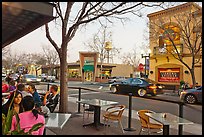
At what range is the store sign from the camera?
87.4ft

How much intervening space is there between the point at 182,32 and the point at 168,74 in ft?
18.9

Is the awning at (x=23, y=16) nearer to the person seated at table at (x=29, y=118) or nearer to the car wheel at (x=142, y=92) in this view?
the person seated at table at (x=29, y=118)

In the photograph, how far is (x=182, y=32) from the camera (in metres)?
23.6

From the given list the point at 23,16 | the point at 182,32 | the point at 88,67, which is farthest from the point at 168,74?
the point at 23,16

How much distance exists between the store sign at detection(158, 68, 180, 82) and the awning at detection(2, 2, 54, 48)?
23958 millimetres

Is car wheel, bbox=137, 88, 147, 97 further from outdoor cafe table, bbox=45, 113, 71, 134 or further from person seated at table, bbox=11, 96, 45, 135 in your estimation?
person seated at table, bbox=11, 96, 45, 135

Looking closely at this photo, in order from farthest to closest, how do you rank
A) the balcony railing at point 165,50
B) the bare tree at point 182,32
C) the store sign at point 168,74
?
the store sign at point 168,74 < the balcony railing at point 165,50 < the bare tree at point 182,32

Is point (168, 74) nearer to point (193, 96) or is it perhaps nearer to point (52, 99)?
point (193, 96)

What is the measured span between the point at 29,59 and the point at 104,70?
107 feet

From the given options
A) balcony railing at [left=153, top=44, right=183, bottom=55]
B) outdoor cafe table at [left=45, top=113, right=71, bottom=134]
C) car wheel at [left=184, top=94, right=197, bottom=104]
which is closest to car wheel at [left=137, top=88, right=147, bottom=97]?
car wheel at [left=184, top=94, right=197, bottom=104]

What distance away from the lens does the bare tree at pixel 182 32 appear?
2111cm

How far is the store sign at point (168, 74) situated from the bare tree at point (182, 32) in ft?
6.85

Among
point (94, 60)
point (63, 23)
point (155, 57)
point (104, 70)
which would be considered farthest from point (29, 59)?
point (63, 23)

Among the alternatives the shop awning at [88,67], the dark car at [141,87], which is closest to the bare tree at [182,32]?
the dark car at [141,87]
